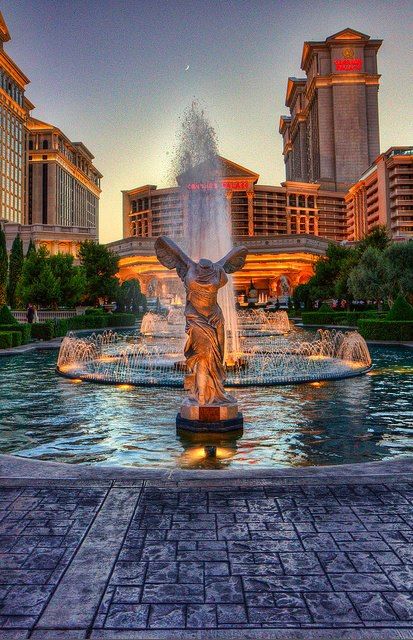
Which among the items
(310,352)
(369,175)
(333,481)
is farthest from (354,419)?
(369,175)

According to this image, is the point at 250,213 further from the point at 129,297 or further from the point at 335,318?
the point at 335,318

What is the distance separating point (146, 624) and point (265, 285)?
117 meters

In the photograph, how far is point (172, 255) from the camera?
823 centimetres

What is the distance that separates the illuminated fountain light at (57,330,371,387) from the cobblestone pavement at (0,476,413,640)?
315 inches

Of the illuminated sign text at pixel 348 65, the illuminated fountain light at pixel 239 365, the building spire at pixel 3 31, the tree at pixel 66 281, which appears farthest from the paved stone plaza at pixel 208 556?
the illuminated sign text at pixel 348 65

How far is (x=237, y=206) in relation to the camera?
144750 millimetres

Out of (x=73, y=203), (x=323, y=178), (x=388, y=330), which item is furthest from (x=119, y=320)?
(x=323, y=178)

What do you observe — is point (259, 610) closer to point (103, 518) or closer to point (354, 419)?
point (103, 518)

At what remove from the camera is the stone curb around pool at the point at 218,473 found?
522 cm

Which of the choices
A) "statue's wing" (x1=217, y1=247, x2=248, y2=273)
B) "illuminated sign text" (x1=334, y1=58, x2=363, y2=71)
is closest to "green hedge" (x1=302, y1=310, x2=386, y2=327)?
"statue's wing" (x1=217, y1=247, x2=248, y2=273)

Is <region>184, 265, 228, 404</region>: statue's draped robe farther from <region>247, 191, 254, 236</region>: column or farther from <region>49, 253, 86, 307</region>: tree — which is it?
<region>247, 191, 254, 236</region>: column

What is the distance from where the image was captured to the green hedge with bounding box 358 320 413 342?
24.8 m

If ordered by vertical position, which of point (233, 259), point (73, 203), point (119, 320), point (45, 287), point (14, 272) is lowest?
point (233, 259)

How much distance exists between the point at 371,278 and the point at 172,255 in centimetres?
3441
